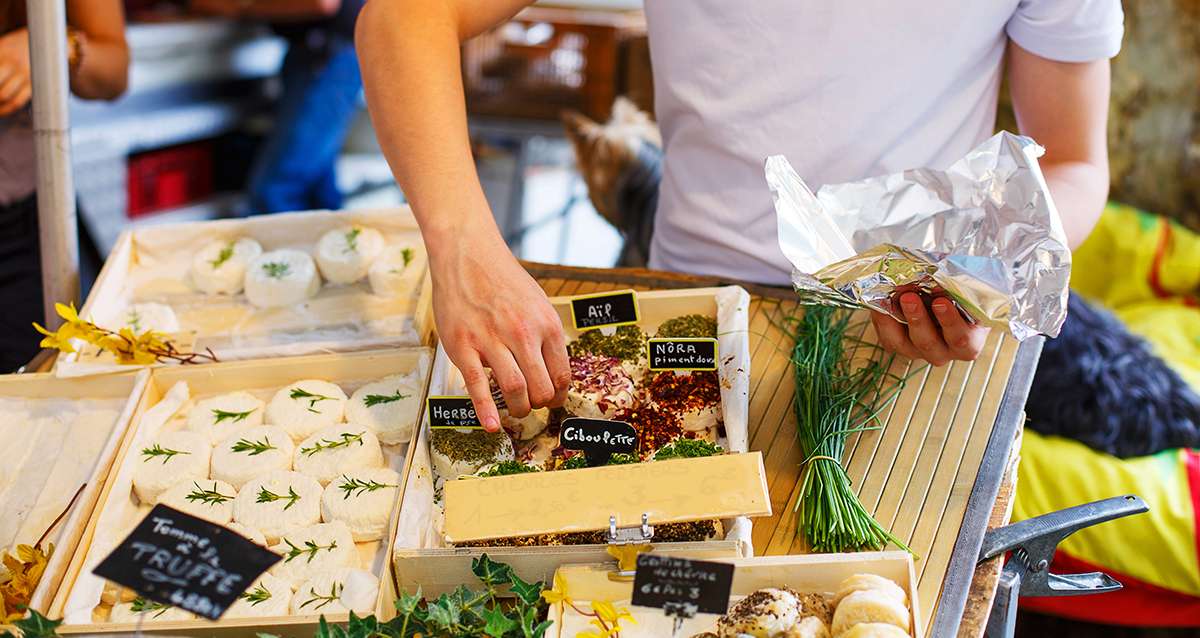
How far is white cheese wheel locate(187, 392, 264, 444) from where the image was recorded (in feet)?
4.35

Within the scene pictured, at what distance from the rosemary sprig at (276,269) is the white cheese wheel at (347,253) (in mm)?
55

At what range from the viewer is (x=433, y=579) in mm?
1104

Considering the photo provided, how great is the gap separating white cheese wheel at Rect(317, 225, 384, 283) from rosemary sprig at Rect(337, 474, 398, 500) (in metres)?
0.48

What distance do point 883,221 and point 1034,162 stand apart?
23 cm

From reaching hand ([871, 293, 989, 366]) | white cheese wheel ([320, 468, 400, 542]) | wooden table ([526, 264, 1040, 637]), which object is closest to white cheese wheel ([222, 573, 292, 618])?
white cheese wheel ([320, 468, 400, 542])

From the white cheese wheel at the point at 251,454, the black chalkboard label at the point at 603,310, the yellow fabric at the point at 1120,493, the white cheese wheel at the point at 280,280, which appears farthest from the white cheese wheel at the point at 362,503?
the yellow fabric at the point at 1120,493

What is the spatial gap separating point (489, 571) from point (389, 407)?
35 centimetres

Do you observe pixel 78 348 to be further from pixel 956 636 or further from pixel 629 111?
pixel 629 111

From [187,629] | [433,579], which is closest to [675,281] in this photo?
[433,579]

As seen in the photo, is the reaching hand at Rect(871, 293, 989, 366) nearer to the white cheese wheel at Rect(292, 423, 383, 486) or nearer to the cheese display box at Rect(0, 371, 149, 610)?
the white cheese wheel at Rect(292, 423, 383, 486)

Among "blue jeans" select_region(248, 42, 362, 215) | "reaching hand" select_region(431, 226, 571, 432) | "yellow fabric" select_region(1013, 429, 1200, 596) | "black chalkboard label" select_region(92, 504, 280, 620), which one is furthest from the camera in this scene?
"blue jeans" select_region(248, 42, 362, 215)

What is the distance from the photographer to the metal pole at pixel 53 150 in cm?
136

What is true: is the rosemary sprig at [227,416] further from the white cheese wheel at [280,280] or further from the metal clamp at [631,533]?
the metal clamp at [631,533]

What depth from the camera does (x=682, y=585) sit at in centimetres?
95
